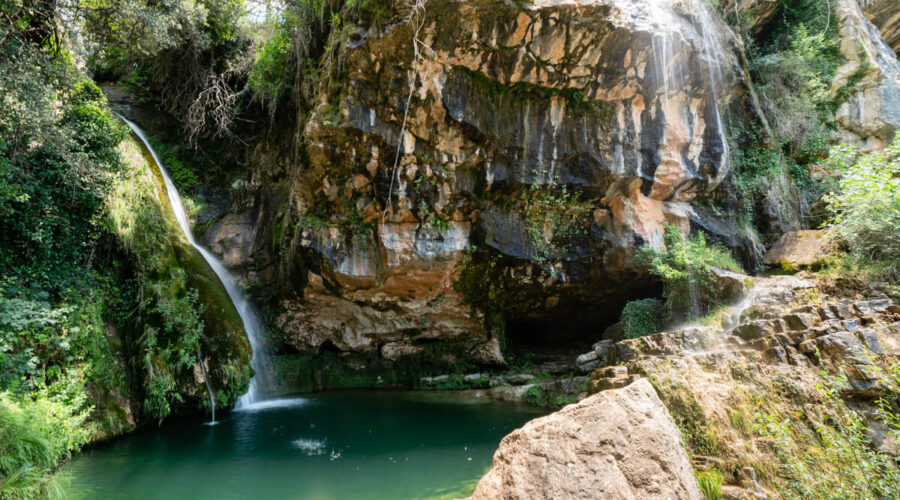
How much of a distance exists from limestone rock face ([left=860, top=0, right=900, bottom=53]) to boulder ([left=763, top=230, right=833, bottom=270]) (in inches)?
409

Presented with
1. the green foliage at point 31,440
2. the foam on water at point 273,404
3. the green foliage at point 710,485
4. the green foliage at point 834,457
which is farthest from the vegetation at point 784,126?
the green foliage at point 31,440

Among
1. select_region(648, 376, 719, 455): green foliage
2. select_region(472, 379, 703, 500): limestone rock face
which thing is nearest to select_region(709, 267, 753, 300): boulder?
select_region(648, 376, 719, 455): green foliage

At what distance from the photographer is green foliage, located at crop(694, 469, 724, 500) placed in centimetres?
318

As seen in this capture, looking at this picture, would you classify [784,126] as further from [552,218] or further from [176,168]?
[176,168]

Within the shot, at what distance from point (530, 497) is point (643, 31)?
362 inches

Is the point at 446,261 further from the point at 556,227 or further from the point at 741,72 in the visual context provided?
the point at 741,72

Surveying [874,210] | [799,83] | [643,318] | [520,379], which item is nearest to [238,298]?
[520,379]

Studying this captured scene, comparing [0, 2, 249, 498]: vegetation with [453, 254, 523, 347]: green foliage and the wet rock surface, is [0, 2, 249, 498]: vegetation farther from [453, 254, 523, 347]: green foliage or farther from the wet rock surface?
the wet rock surface

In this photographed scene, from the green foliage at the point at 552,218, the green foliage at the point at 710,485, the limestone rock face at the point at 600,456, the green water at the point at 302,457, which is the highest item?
the green foliage at the point at 552,218

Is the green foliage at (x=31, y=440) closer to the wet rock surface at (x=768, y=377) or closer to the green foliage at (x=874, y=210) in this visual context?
the wet rock surface at (x=768, y=377)

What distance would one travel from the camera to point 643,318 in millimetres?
9977

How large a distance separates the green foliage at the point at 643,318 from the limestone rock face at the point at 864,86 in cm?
768

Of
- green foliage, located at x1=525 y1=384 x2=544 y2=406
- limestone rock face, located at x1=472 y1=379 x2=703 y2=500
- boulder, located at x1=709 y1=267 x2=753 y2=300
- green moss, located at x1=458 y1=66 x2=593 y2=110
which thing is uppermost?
green moss, located at x1=458 y1=66 x2=593 y2=110

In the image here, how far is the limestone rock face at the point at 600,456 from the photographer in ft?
7.75
